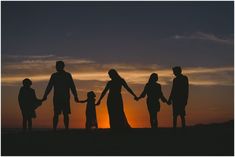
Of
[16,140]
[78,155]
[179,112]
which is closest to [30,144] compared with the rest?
[16,140]

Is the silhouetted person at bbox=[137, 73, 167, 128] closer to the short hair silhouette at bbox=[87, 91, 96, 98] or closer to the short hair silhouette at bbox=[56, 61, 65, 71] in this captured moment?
the short hair silhouette at bbox=[56, 61, 65, 71]

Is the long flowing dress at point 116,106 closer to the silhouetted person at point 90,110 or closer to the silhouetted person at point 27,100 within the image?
the silhouetted person at point 27,100

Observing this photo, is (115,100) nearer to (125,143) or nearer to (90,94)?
(125,143)

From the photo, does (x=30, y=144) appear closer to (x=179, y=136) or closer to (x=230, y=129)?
(x=179, y=136)

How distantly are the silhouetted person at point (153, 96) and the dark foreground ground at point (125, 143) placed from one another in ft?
6.48

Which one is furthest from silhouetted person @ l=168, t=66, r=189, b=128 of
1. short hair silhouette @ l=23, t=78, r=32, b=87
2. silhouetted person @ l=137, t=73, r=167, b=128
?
short hair silhouette @ l=23, t=78, r=32, b=87

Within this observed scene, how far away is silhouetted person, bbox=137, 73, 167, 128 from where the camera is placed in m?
21.5

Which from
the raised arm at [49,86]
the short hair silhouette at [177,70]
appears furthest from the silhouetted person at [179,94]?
the raised arm at [49,86]

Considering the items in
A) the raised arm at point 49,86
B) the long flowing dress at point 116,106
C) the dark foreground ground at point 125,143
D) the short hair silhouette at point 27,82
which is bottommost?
the dark foreground ground at point 125,143

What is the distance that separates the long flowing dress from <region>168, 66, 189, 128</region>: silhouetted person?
6.74ft

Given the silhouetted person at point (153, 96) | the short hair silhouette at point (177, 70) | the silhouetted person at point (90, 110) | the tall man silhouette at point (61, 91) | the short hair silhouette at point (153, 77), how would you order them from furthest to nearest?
the silhouetted person at point (90, 110), the silhouetted person at point (153, 96), the short hair silhouette at point (153, 77), the short hair silhouette at point (177, 70), the tall man silhouette at point (61, 91)

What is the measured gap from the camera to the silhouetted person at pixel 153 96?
21.5 metres

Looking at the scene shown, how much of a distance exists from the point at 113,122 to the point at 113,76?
6.46 feet

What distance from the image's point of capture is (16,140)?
18.6 meters
